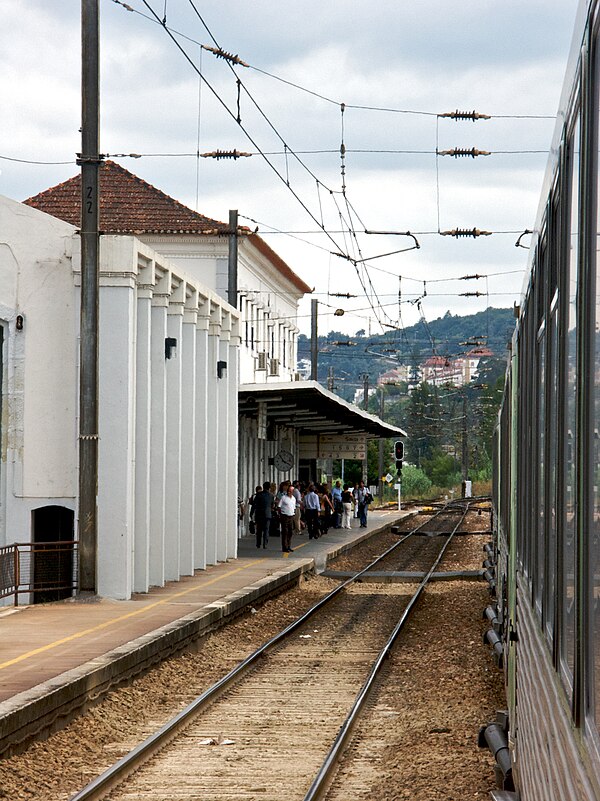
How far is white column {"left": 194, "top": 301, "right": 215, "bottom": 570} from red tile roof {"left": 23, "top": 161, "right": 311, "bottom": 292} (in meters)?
16.6

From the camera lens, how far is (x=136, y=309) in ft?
67.9

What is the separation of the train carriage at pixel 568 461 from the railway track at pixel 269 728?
4.15 metres

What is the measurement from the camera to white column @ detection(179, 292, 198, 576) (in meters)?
24.6

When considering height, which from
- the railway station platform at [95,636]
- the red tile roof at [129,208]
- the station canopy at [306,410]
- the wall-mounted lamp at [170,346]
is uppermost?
the red tile roof at [129,208]

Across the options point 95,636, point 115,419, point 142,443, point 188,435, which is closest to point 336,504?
point 188,435

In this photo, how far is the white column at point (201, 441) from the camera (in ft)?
86.2

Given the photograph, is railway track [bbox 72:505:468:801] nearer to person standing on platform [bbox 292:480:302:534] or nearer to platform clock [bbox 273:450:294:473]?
platform clock [bbox 273:450:294:473]

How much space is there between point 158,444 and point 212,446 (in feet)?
20.3

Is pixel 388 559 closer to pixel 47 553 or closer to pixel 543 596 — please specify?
pixel 47 553

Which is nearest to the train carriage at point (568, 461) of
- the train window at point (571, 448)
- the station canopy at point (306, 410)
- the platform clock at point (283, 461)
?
the train window at point (571, 448)

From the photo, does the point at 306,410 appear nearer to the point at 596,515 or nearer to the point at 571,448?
the point at 571,448

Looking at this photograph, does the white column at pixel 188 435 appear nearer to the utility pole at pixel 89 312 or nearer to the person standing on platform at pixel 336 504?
the utility pole at pixel 89 312

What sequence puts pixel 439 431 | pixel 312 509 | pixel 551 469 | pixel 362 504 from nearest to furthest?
pixel 551 469 → pixel 312 509 → pixel 362 504 → pixel 439 431

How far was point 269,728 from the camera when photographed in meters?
11.4
